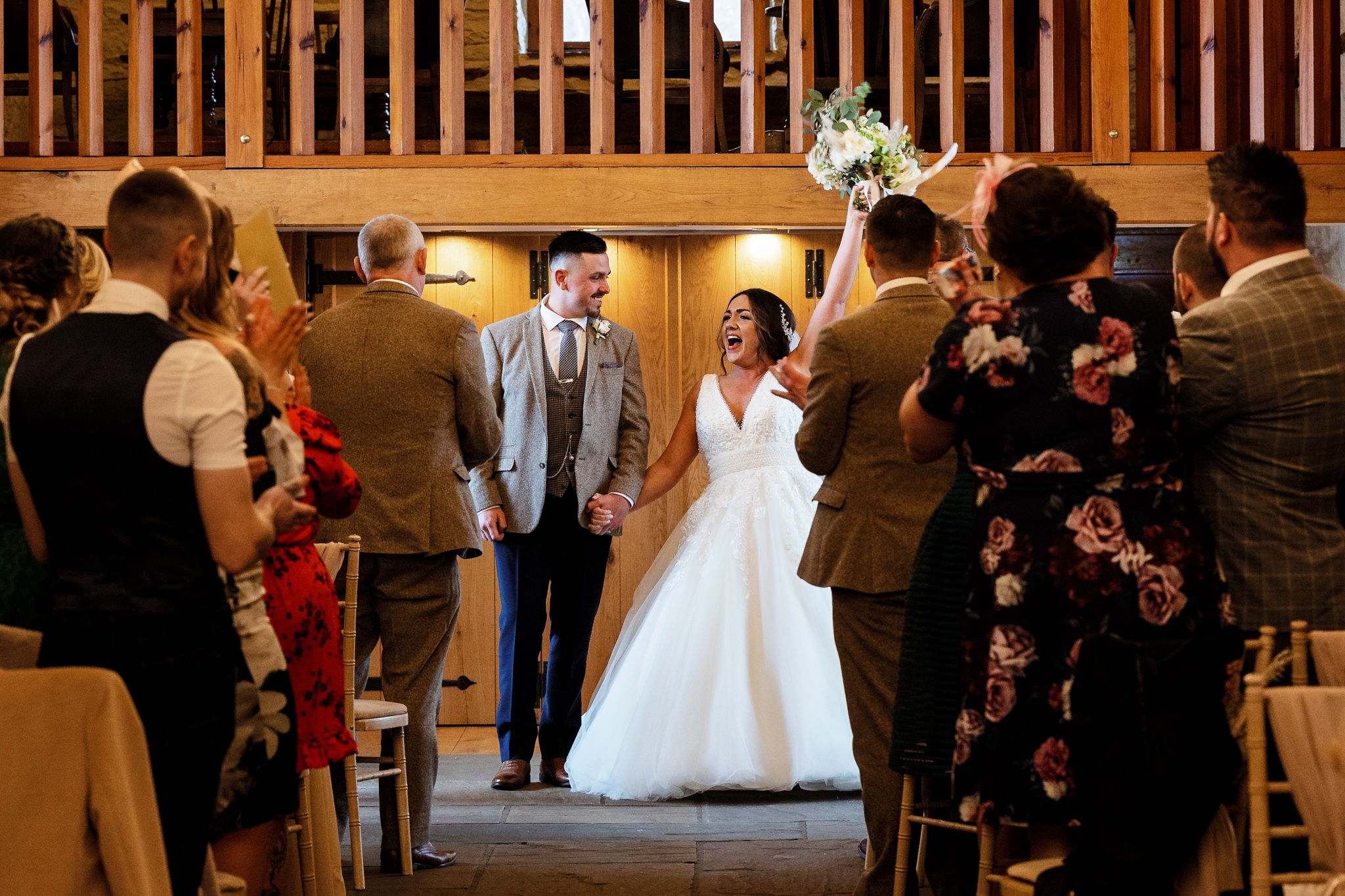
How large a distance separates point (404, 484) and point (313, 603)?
943 millimetres

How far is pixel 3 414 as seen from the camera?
221cm

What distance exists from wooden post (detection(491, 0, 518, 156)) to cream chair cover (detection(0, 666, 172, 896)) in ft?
12.3

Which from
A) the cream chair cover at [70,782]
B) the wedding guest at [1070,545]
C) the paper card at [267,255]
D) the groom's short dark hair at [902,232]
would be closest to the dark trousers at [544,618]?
the groom's short dark hair at [902,232]

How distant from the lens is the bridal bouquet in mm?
3979

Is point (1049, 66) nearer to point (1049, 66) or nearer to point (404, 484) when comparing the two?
point (1049, 66)

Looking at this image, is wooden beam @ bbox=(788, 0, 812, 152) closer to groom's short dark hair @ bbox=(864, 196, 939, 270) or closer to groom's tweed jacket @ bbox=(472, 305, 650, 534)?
groom's tweed jacket @ bbox=(472, 305, 650, 534)

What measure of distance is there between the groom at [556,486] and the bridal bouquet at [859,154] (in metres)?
1.21

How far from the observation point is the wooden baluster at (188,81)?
5.24 metres

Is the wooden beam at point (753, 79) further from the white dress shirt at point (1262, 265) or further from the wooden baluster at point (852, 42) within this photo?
the white dress shirt at point (1262, 265)

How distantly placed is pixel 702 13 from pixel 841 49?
→ 1.95 ft

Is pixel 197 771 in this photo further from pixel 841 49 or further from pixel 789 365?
pixel 841 49

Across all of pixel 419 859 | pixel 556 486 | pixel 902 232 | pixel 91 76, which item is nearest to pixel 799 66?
pixel 556 486

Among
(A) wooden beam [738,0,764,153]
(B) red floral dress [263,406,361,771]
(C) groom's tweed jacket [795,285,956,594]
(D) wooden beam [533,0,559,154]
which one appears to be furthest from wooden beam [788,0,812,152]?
(B) red floral dress [263,406,361,771]

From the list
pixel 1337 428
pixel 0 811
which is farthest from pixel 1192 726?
pixel 0 811
